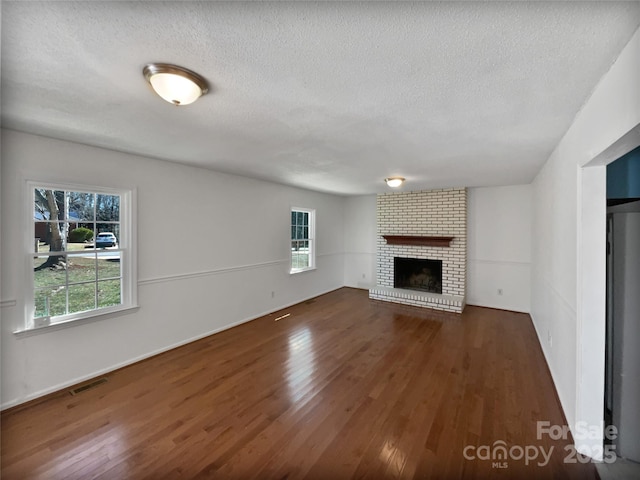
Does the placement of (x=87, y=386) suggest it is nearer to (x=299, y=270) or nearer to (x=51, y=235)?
(x=51, y=235)

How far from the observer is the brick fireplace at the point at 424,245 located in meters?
5.39

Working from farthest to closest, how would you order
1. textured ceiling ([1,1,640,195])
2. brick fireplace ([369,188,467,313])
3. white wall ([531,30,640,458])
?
brick fireplace ([369,188,467,313]), white wall ([531,30,640,458]), textured ceiling ([1,1,640,195])

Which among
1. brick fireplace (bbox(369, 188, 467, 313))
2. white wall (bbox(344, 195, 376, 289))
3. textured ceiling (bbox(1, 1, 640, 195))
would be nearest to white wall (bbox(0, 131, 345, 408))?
textured ceiling (bbox(1, 1, 640, 195))

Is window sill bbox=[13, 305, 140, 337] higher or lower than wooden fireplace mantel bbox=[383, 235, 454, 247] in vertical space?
lower

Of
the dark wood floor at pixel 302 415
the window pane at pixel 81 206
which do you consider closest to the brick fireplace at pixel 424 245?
the dark wood floor at pixel 302 415

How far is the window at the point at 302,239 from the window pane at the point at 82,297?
3266 mm

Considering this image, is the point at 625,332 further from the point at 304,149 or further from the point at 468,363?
the point at 304,149

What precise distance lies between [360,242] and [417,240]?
1.68m

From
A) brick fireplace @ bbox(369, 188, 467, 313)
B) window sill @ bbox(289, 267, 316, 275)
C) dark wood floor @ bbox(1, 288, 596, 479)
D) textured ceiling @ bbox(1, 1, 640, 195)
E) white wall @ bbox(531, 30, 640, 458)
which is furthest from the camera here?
window sill @ bbox(289, 267, 316, 275)

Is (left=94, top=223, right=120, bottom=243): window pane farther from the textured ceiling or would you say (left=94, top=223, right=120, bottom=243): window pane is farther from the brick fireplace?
the brick fireplace

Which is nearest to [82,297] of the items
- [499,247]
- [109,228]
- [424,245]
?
[109,228]

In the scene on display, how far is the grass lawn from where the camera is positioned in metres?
2.54

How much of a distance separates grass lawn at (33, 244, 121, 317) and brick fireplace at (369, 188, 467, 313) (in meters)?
4.74

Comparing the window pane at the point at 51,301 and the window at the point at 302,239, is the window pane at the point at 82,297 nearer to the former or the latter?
the window pane at the point at 51,301
